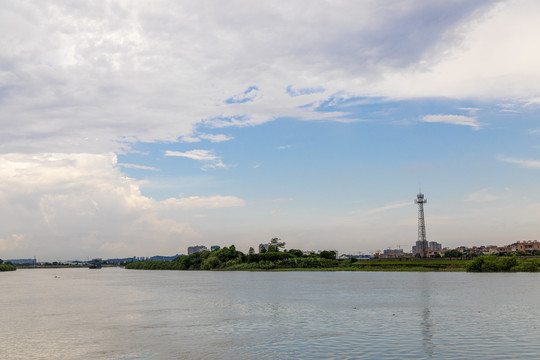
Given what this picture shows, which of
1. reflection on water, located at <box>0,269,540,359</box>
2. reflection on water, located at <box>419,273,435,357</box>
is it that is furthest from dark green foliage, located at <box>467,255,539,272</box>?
reflection on water, located at <box>419,273,435,357</box>

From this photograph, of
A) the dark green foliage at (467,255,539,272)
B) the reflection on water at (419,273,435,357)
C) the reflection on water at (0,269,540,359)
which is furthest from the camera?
the dark green foliage at (467,255,539,272)

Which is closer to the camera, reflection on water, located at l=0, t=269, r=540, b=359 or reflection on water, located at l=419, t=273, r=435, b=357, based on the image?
reflection on water, located at l=419, t=273, r=435, b=357

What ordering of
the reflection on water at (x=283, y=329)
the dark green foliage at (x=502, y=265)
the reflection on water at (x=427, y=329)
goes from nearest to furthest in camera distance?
the reflection on water at (x=427, y=329) < the reflection on water at (x=283, y=329) < the dark green foliage at (x=502, y=265)

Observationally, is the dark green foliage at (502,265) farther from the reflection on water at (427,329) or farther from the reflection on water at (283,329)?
the reflection on water at (427,329)

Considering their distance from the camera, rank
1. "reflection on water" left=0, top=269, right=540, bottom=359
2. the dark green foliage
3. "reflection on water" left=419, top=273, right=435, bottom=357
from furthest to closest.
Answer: the dark green foliage → "reflection on water" left=0, top=269, right=540, bottom=359 → "reflection on water" left=419, top=273, right=435, bottom=357

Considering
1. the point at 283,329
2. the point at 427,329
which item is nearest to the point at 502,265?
the point at 427,329

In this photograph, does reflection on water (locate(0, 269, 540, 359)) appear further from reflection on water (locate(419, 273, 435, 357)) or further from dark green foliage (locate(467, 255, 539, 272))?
dark green foliage (locate(467, 255, 539, 272))

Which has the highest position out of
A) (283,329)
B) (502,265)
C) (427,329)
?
(502,265)

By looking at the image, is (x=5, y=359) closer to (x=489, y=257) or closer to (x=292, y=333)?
(x=292, y=333)

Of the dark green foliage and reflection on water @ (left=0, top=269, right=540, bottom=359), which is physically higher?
the dark green foliage

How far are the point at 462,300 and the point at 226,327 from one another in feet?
128

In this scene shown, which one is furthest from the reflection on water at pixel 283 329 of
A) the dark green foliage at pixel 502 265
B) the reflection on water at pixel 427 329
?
the dark green foliage at pixel 502 265

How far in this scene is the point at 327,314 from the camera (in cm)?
5747

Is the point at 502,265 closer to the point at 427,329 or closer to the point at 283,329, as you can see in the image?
the point at 427,329
